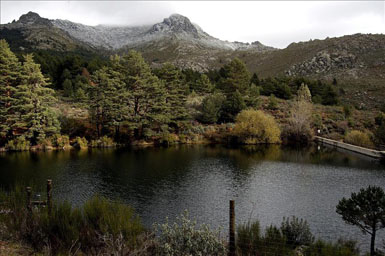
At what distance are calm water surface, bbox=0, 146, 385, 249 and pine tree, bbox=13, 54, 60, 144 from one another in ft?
14.7

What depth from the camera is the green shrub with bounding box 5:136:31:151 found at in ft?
124

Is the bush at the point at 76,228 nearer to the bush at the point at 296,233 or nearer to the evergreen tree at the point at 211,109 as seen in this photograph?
the bush at the point at 296,233

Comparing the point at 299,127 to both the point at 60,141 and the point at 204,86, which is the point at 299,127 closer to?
the point at 204,86

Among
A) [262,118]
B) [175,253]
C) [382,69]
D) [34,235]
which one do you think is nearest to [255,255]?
[175,253]

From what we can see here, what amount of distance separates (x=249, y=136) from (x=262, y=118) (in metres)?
3.28

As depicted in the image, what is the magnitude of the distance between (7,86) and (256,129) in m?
34.1

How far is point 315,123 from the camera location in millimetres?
49469

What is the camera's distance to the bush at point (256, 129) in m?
44.3

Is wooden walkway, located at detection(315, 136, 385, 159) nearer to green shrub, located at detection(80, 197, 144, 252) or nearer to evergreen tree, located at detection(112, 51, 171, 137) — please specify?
evergreen tree, located at detection(112, 51, 171, 137)

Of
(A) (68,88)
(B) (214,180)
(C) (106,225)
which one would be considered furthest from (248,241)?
(A) (68,88)

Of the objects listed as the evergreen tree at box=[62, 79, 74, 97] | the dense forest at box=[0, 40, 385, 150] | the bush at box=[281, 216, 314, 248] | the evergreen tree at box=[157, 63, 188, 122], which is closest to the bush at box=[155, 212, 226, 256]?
the bush at box=[281, 216, 314, 248]

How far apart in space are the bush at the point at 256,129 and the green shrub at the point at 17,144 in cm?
2849

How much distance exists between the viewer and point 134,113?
45844 mm

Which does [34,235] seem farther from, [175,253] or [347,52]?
[347,52]
